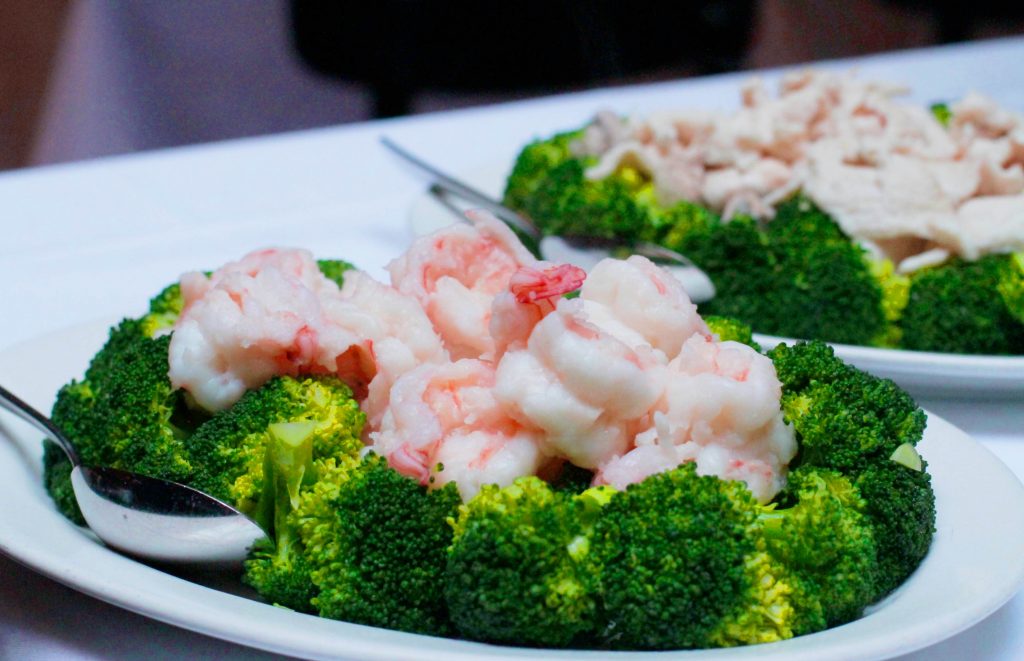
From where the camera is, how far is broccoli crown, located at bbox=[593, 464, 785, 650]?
123cm

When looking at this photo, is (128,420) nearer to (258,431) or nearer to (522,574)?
(258,431)

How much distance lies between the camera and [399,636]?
1.24 m

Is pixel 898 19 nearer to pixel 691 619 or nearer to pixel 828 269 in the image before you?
pixel 828 269

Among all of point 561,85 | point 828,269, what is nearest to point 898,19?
point 561,85

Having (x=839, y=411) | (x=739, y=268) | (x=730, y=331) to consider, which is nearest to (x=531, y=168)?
(x=739, y=268)

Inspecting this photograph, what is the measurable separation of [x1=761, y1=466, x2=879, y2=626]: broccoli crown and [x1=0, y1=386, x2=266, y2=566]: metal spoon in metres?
0.62

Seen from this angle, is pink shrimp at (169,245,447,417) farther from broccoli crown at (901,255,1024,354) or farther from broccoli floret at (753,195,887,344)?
broccoli crown at (901,255,1024,354)

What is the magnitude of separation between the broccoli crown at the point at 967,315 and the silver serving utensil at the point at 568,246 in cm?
41

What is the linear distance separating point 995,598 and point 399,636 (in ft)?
2.09

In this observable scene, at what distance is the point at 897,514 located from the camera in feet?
4.46

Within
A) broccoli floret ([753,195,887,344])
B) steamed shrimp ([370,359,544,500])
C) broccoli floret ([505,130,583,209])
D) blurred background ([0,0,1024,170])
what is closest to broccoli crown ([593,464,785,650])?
steamed shrimp ([370,359,544,500])

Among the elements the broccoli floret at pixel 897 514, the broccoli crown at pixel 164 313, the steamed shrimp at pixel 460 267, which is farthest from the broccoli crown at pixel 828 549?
the broccoli crown at pixel 164 313

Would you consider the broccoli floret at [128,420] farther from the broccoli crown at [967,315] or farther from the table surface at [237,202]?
the broccoli crown at [967,315]

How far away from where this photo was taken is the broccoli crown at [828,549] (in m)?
1.29
